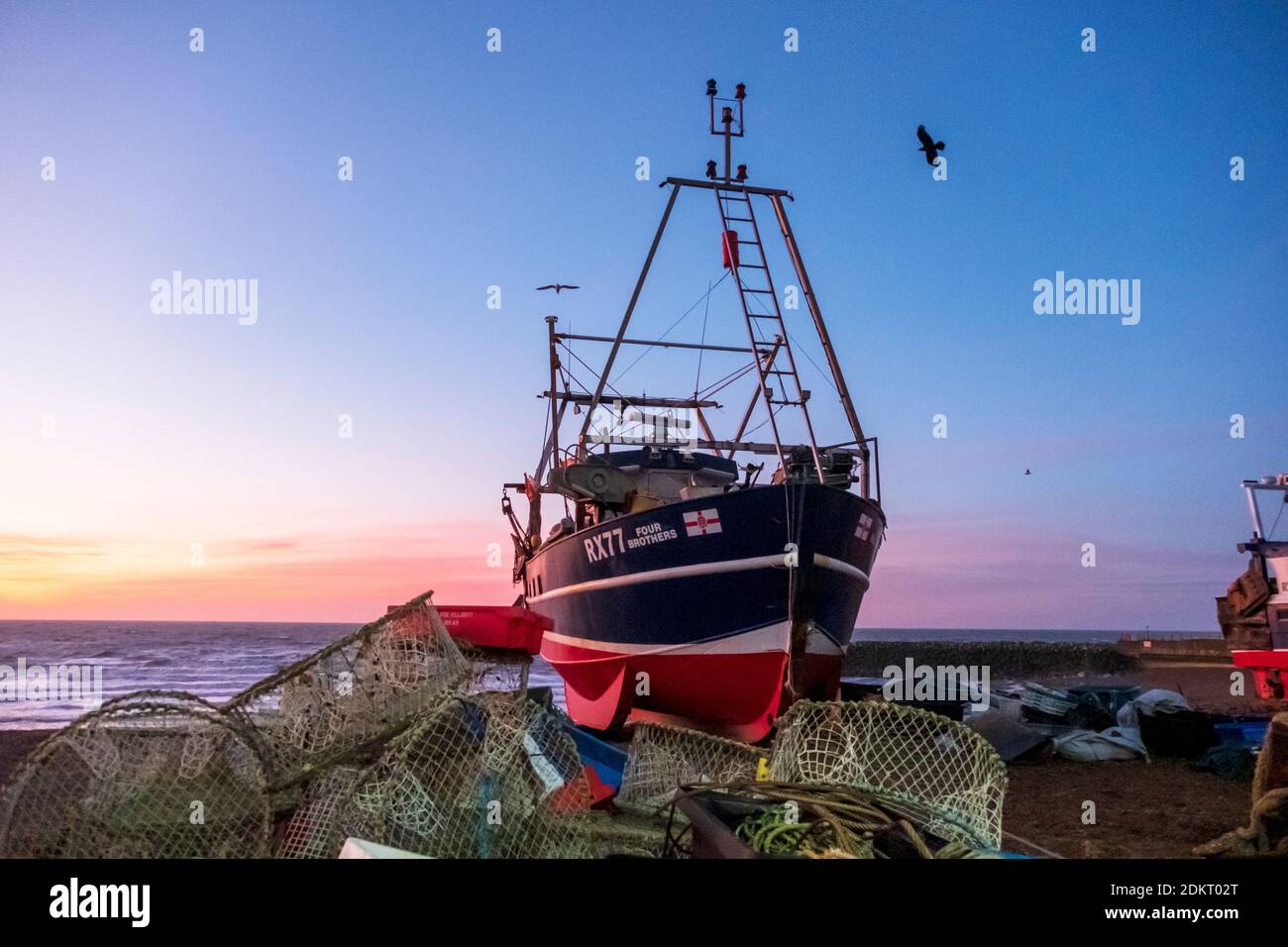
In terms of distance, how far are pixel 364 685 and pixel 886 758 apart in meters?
3.68

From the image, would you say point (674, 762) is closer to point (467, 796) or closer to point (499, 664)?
point (467, 796)

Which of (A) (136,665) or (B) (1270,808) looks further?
(A) (136,665)

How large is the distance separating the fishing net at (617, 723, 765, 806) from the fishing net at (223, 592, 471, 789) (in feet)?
5.92

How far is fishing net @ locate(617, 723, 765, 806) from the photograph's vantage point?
7320 mm

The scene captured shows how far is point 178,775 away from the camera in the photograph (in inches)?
227

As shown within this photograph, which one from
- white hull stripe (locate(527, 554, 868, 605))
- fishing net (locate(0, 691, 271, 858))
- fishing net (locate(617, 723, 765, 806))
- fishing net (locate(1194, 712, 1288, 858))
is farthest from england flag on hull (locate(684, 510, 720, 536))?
fishing net (locate(0, 691, 271, 858))

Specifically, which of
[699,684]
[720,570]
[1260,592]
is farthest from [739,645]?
[1260,592]

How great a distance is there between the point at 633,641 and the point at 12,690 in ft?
86.2

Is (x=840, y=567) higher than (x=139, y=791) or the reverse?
higher

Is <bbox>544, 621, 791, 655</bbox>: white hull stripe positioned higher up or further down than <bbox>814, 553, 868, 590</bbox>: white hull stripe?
further down

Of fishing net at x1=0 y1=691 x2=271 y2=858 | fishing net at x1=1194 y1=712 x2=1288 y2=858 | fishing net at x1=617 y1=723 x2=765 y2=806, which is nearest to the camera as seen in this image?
fishing net at x1=0 y1=691 x2=271 y2=858

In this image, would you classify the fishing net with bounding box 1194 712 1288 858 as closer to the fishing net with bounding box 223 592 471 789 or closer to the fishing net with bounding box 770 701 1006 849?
the fishing net with bounding box 770 701 1006 849

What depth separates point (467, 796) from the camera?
579 cm

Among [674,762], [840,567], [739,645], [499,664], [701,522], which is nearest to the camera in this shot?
[674,762]
